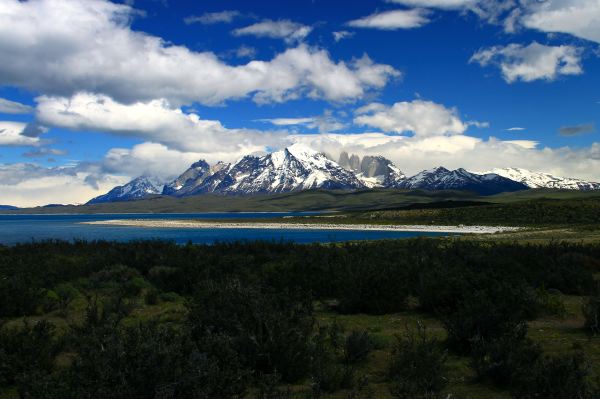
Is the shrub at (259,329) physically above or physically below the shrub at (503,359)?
above

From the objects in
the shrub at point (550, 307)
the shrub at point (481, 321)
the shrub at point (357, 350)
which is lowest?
the shrub at point (550, 307)

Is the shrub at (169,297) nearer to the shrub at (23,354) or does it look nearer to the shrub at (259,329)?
the shrub at (259,329)

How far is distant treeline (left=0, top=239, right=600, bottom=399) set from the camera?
6941 millimetres

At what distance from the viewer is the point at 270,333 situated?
977 centimetres

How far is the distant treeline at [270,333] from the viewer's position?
694 cm

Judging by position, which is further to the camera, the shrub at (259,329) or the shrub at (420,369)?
Result: the shrub at (259,329)

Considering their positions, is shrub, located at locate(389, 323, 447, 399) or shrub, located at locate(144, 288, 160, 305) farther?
shrub, located at locate(144, 288, 160, 305)

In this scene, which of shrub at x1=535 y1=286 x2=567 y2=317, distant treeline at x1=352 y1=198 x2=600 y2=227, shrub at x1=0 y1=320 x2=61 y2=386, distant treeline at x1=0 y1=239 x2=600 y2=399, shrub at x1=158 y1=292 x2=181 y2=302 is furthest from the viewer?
distant treeline at x1=352 y1=198 x2=600 y2=227

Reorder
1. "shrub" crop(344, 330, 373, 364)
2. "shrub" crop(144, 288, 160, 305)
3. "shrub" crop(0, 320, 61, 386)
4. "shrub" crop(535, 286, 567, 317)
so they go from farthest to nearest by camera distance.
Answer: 1. "shrub" crop(144, 288, 160, 305)
2. "shrub" crop(535, 286, 567, 317)
3. "shrub" crop(344, 330, 373, 364)
4. "shrub" crop(0, 320, 61, 386)

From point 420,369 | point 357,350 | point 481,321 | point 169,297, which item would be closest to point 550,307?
point 481,321

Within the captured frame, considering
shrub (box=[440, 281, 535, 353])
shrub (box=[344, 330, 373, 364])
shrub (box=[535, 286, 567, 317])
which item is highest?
shrub (box=[440, 281, 535, 353])

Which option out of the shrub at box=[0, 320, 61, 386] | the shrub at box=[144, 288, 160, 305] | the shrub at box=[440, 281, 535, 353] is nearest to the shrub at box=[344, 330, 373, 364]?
the shrub at box=[440, 281, 535, 353]

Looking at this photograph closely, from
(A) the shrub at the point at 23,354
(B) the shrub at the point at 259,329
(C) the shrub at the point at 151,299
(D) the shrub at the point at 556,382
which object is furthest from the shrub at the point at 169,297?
(D) the shrub at the point at 556,382

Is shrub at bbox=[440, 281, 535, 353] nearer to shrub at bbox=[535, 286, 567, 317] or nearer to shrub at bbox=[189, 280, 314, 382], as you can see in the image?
shrub at bbox=[189, 280, 314, 382]
